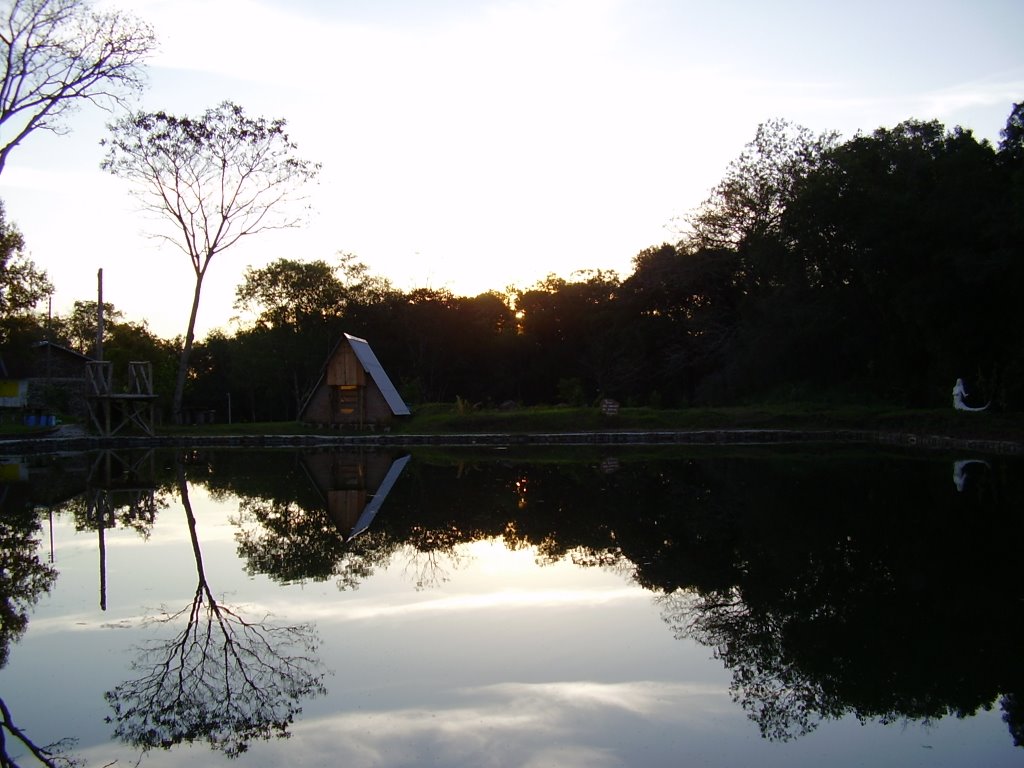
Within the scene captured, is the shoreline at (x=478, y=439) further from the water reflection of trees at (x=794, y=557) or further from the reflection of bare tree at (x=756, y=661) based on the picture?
the reflection of bare tree at (x=756, y=661)

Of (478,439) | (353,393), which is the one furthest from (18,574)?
(353,393)

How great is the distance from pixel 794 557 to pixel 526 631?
344 cm

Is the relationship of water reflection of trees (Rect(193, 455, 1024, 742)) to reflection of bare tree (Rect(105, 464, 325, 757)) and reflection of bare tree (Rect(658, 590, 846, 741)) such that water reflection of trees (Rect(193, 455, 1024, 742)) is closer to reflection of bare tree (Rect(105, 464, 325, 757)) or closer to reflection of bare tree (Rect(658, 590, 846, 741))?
reflection of bare tree (Rect(658, 590, 846, 741))

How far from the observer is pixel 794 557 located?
8.76 metres

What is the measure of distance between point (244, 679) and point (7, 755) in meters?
1.48

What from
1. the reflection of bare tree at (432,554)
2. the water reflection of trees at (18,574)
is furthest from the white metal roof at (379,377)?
the reflection of bare tree at (432,554)

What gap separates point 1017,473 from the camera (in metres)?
15.5

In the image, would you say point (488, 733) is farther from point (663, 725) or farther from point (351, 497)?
point (351, 497)

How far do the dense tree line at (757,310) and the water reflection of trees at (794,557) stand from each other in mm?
10567

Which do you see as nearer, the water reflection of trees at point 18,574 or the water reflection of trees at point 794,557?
the water reflection of trees at point 794,557

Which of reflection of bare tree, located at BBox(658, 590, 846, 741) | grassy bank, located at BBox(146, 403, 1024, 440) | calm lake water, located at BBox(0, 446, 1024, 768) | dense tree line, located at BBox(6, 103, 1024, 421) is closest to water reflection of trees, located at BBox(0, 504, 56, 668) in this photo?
calm lake water, located at BBox(0, 446, 1024, 768)

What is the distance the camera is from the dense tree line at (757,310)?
82.4 feet

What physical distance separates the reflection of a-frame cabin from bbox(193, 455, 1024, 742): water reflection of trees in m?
0.37

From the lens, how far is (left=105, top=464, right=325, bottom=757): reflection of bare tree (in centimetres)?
486
